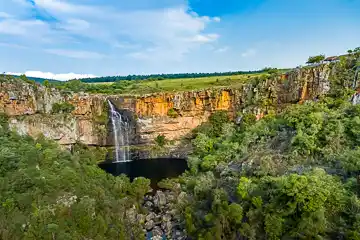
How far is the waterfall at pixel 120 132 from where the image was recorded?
5512 cm

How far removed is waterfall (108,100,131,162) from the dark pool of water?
296 centimetres

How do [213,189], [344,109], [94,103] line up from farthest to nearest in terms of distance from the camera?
1. [94,103]
2. [344,109]
3. [213,189]

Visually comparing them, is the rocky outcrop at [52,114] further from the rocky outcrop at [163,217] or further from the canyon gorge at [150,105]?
the rocky outcrop at [163,217]

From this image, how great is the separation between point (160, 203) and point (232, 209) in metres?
13.9

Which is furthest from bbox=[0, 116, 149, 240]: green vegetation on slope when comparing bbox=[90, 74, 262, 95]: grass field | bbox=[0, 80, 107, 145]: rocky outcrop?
bbox=[90, 74, 262, 95]: grass field

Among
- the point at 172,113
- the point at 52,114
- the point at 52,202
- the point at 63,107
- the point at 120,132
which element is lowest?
the point at 120,132

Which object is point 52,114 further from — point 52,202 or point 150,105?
point 52,202

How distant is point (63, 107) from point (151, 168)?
59.9ft

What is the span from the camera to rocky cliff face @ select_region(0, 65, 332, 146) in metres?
47.6

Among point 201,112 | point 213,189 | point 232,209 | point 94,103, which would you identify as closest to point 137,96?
point 94,103

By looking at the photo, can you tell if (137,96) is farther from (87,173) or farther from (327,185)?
(327,185)

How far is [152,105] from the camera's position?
56656 mm

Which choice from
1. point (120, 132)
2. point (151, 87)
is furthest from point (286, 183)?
point (151, 87)

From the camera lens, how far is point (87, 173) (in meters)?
30.0
